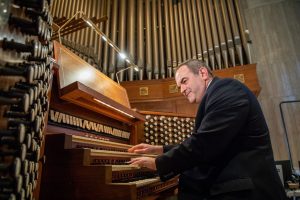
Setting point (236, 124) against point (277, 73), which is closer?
point (236, 124)

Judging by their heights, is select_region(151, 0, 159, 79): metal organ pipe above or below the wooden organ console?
above

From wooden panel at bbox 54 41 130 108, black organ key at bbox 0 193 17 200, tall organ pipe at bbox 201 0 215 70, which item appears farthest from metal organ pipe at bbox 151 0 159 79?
black organ key at bbox 0 193 17 200

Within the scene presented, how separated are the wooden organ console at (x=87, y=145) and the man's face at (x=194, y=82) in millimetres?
732

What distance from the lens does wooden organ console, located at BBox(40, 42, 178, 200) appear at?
1535 millimetres

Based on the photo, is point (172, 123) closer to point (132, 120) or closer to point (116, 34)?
point (132, 120)

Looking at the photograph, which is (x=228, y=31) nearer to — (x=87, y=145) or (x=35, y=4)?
(x=87, y=145)

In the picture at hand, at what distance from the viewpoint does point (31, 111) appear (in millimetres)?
986

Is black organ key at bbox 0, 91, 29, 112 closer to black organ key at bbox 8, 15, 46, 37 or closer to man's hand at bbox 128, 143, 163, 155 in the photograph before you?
black organ key at bbox 8, 15, 46, 37

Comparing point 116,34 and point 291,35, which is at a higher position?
point 116,34

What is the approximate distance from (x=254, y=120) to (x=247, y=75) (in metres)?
3.24

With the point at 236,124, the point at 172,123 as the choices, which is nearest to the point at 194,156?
the point at 236,124

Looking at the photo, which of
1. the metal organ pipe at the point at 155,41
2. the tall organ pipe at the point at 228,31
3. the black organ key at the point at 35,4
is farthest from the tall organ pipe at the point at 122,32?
the black organ key at the point at 35,4

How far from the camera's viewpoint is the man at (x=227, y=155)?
1.51 m

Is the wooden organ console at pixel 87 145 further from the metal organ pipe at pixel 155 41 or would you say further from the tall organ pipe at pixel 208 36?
the tall organ pipe at pixel 208 36
